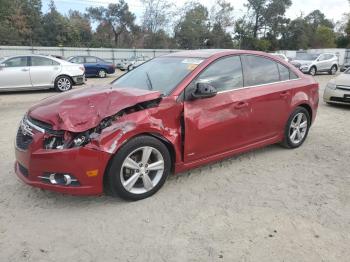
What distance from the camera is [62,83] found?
1359 cm

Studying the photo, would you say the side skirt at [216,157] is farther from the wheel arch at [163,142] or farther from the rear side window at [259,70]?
the rear side window at [259,70]

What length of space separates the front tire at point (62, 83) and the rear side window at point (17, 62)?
49.9 inches

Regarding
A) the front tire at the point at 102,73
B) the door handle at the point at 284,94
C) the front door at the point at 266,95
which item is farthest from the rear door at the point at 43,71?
the door handle at the point at 284,94

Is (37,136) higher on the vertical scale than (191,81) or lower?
lower

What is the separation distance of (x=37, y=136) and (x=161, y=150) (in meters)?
1.31

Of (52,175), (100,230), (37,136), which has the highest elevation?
(37,136)

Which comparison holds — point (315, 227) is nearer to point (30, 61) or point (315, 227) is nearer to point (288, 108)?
point (288, 108)

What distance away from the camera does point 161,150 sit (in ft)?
13.2

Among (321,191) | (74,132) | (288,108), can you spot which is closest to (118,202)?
(74,132)

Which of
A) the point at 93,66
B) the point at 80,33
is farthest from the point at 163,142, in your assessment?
the point at 80,33

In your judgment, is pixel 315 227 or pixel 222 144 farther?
pixel 222 144

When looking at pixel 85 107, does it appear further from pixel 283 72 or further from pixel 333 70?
pixel 333 70

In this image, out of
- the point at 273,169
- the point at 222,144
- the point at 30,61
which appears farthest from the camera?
the point at 30,61

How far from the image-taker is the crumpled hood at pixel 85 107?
3.60m
